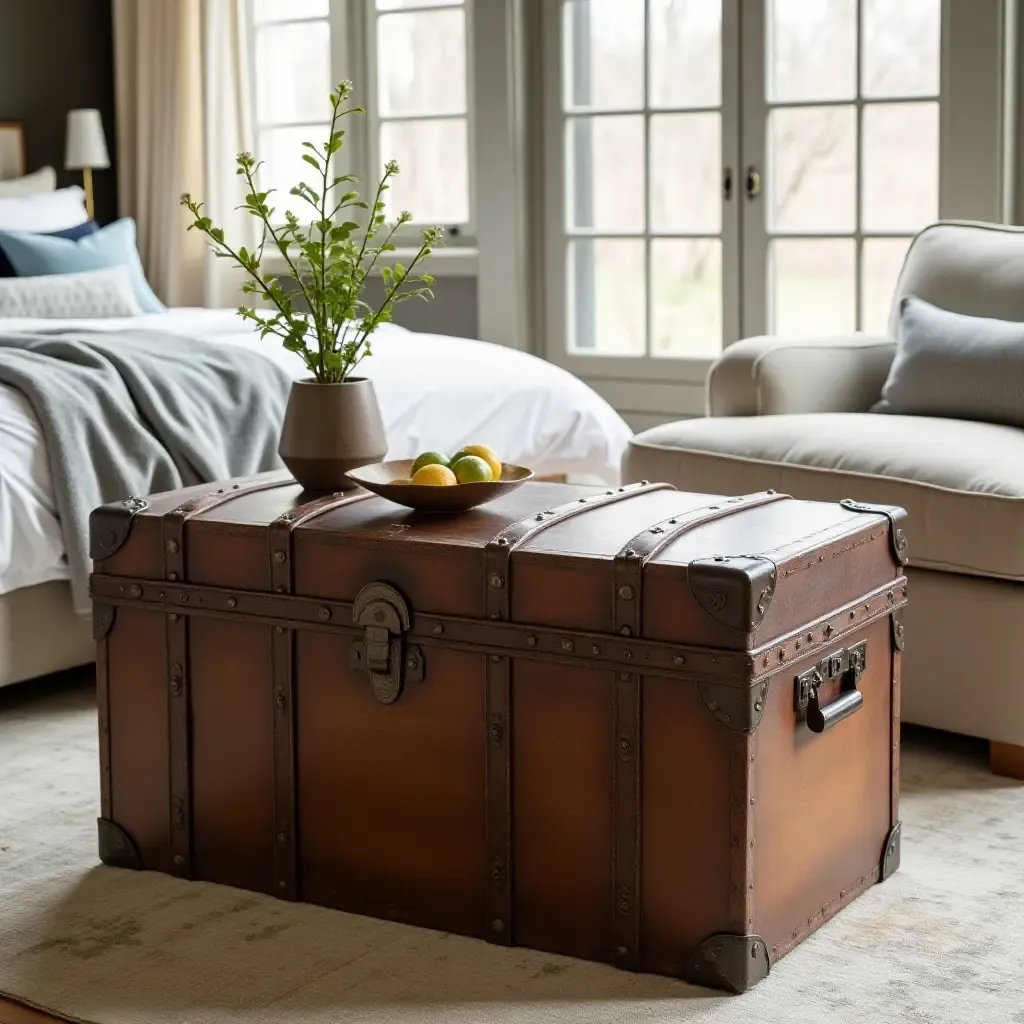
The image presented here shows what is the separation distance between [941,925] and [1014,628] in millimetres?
722

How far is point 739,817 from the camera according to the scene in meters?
1.84

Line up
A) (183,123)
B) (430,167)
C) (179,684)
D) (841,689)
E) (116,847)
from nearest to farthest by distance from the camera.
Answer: (841,689)
(179,684)
(116,847)
(430,167)
(183,123)

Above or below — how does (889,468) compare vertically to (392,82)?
below

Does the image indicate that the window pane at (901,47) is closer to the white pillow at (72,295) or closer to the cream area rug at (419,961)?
the white pillow at (72,295)

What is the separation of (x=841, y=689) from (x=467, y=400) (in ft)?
6.28

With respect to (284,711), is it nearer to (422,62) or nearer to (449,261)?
(449,261)

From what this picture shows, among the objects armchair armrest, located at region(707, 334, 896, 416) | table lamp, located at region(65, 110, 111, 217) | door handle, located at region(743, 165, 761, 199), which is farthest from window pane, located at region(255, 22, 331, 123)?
armchair armrest, located at region(707, 334, 896, 416)

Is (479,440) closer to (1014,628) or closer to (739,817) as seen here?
(1014,628)

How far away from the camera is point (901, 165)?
4.80 metres

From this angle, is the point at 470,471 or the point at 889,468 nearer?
the point at 470,471

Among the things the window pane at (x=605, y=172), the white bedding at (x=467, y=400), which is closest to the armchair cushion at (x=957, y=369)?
the white bedding at (x=467, y=400)

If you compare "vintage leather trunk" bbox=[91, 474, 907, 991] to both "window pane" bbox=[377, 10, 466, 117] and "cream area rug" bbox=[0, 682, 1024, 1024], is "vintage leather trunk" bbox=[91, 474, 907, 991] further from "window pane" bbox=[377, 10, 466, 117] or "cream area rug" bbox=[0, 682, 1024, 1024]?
"window pane" bbox=[377, 10, 466, 117]

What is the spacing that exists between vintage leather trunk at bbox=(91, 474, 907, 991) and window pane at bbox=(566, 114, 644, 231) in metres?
3.15

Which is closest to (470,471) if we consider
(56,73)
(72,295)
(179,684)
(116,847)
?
(179,684)
